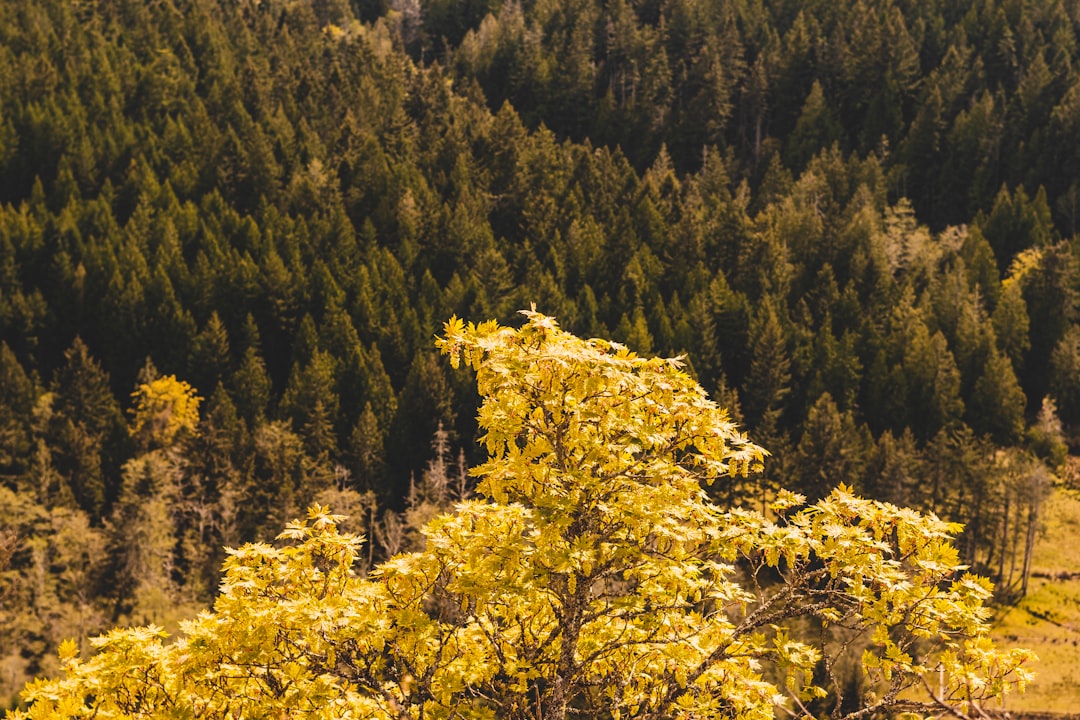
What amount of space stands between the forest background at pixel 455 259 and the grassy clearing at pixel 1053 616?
2.29m

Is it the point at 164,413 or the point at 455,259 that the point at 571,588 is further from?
the point at 455,259

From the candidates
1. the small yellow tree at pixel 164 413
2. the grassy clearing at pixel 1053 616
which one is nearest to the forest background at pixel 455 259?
the small yellow tree at pixel 164 413

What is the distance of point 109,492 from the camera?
80938mm

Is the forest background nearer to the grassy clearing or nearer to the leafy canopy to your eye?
the grassy clearing

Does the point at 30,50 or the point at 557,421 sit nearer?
the point at 557,421

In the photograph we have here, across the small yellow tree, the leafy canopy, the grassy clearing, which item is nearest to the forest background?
the small yellow tree

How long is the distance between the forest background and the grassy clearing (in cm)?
229

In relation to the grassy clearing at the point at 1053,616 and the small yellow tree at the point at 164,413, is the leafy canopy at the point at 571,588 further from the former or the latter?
the small yellow tree at the point at 164,413

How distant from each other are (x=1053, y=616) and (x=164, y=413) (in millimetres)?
76363

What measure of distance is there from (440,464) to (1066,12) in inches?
6285

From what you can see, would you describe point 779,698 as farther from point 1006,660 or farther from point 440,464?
point 440,464

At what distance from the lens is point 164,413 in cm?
8512

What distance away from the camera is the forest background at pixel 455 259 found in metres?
79.0

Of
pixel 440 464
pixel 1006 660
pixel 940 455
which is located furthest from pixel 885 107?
pixel 1006 660
